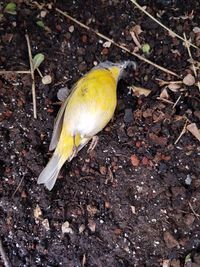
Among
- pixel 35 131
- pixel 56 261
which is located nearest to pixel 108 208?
pixel 56 261

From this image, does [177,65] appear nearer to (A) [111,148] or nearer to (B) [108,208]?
(A) [111,148]

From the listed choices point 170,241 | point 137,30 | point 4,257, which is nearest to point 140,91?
point 137,30

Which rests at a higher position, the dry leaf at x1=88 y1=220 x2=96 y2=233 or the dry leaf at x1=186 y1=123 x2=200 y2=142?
the dry leaf at x1=186 y1=123 x2=200 y2=142

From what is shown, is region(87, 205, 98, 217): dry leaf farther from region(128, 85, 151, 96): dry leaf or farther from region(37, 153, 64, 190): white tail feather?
region(128, 85, 151, 96): dry leaf

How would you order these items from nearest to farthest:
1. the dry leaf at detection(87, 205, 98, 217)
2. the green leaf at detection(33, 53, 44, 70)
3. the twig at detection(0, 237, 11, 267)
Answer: the twig at detection(0, 237, 11, 267) < the dry leaf at detection(87, 205, 98, 217) < the green leaf at detection(33, 53, 44, 70)

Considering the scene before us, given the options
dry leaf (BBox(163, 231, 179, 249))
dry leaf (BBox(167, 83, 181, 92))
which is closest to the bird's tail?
dry leaf (BBox(163, 231, 179, 249))

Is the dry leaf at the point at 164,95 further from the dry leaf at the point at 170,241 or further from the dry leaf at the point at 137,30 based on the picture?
the dry leaf at the point at 170,241

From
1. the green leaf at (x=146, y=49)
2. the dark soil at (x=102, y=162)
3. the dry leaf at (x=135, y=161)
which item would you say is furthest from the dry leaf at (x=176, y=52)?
the dry leaf at (x=135, y=161)

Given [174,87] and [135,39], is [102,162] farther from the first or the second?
[135,39]
